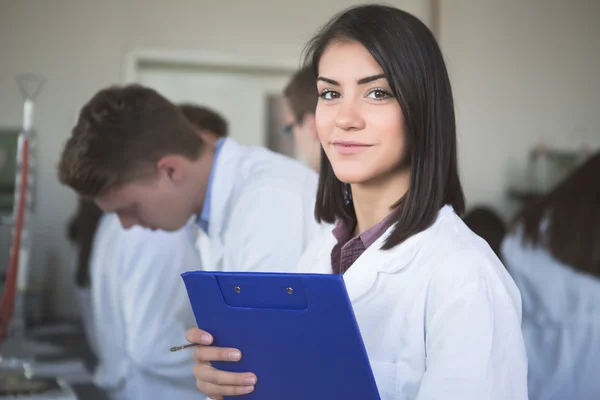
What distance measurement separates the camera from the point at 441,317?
0.89 m

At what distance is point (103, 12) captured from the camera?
4656mm

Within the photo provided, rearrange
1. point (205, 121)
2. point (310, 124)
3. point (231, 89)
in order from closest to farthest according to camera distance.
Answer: point (310, 124)
point (205, 121)
point (231, 89)

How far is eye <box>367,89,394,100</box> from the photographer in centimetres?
97

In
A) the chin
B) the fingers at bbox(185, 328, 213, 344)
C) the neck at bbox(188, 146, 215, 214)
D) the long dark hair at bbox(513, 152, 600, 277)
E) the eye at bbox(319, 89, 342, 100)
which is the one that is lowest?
the long dark hair at bbox(513, 152, 600, 277)

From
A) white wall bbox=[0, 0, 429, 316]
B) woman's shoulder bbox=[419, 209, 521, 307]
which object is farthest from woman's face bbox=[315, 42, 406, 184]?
white wall bbox=[0, 0, 429, 316]

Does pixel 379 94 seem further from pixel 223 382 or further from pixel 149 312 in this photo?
pixel 149 312

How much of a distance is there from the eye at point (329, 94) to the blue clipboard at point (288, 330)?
Result: 0.96 feet

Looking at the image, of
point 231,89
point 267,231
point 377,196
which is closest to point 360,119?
point 377,196

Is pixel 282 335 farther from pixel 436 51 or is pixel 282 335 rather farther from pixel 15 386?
pixel 15 386

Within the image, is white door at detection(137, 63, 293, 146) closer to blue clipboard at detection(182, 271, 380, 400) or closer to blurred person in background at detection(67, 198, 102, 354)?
blurred person in background at detection(67, 198, 102, 354)

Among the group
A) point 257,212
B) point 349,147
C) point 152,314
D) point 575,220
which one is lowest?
point 152,314

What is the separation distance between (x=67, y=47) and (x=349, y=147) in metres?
3.94

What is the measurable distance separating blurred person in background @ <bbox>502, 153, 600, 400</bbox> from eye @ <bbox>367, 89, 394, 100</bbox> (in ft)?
4.93

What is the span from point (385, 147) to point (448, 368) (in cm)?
28
